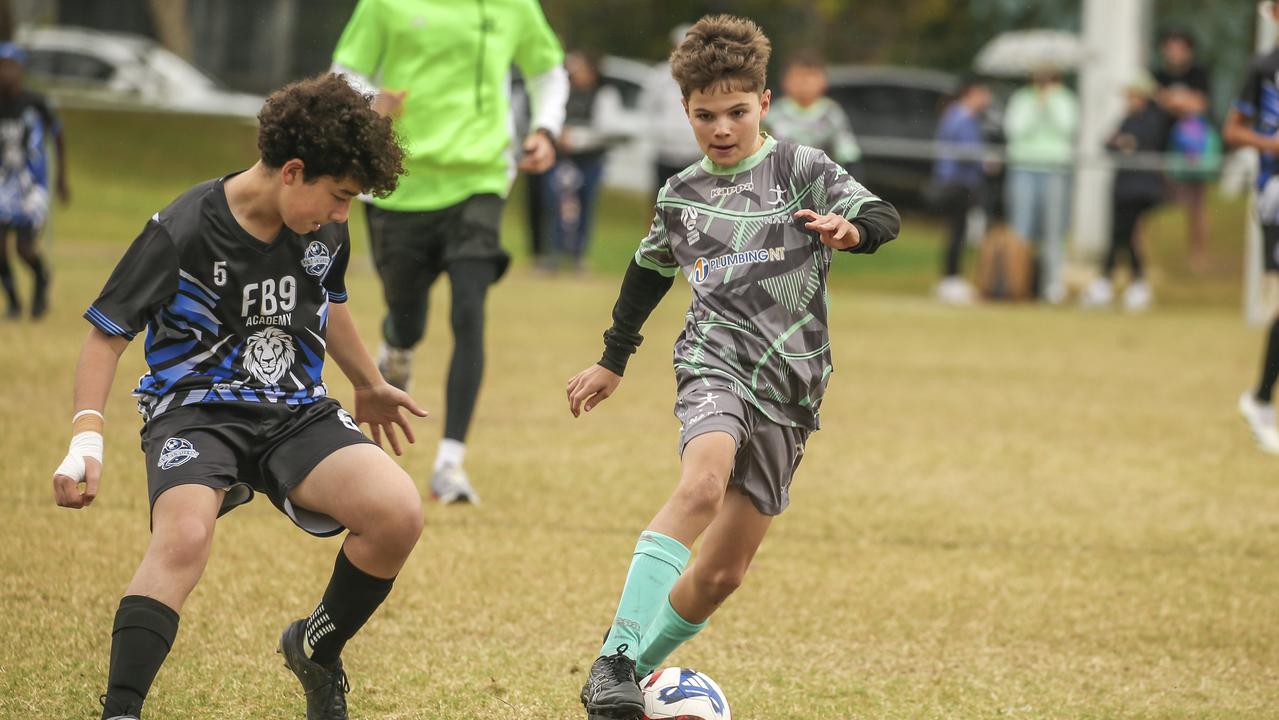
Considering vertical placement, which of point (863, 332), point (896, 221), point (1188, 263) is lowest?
point (1188, 263)

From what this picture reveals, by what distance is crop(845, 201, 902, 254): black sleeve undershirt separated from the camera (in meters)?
4.13

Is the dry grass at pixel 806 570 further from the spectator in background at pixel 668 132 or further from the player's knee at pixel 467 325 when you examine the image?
the spectator in background at pixel 668 132

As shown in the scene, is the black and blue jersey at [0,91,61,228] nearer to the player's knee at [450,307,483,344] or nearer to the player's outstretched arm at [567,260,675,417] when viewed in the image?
the player's knee at [450,307,483,344]

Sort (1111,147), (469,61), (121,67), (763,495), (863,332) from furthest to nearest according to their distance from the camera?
(121,67), (1111,147), (863,332), (469,61), (763,495)

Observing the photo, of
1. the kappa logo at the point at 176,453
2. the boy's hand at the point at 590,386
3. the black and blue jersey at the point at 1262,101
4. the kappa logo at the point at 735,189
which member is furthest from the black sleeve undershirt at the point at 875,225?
the black and blue jersey at the point at 1262,101

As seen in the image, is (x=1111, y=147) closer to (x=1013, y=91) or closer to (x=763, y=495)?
(x=1013, y=91)

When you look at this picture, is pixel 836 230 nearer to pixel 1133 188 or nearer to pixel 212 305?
pixel 212 305

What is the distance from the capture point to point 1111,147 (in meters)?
18.3

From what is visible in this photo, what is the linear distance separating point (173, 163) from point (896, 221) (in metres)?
24.0

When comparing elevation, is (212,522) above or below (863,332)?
above

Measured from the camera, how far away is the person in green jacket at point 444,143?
7066 mm

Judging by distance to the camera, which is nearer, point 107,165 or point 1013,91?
point 107,165

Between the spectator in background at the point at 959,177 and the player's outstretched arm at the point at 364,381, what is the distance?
13788 mm

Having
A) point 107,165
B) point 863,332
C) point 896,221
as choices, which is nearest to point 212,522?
point 896,221
